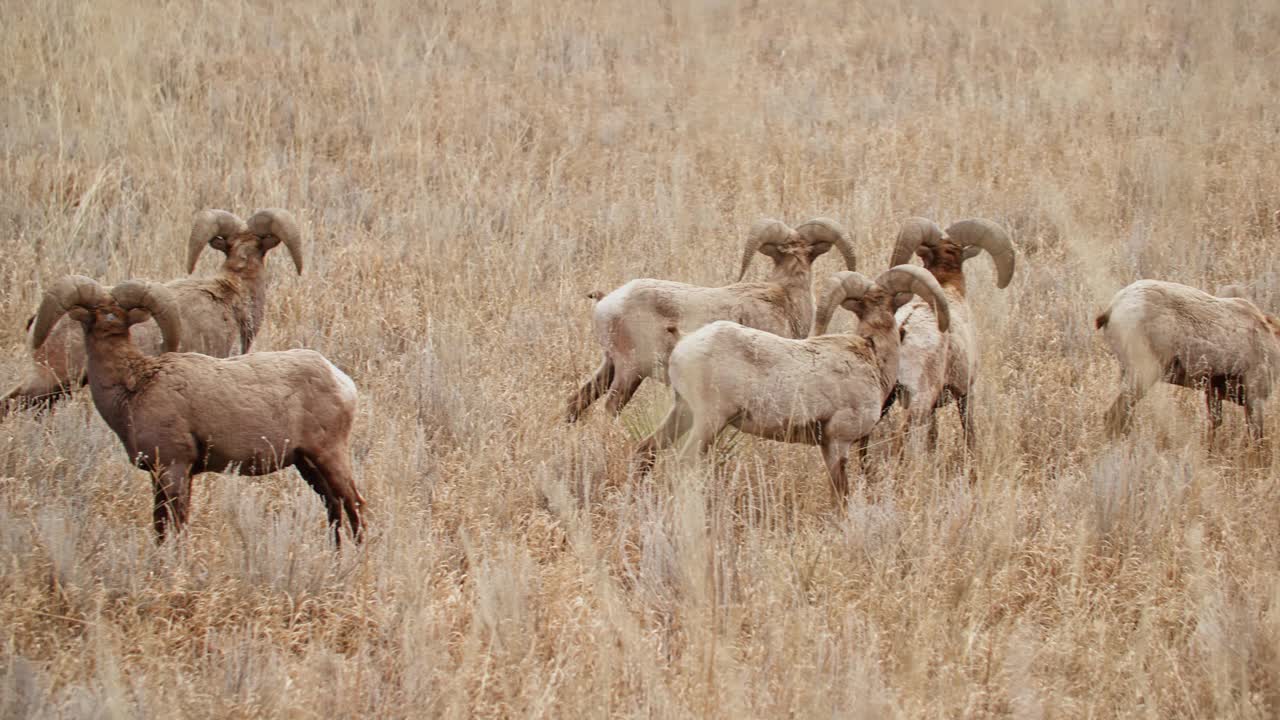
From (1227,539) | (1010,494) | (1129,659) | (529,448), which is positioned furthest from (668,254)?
(1129,659)

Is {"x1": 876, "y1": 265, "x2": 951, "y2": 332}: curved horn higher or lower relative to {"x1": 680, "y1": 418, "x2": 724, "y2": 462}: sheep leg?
higher

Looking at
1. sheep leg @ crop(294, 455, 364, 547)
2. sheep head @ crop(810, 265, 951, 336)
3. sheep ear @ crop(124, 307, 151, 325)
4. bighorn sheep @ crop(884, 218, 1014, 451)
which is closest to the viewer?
sheep ear @ crop(124, 307, 151, 325)

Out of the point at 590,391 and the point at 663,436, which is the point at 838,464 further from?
the point at 590,391

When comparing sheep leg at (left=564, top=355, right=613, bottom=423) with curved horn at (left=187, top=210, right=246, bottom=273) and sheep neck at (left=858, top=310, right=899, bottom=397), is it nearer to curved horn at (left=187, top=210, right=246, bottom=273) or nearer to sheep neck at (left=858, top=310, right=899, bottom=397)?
sheep neck at (left=858, top=310, right=899, bottom=397)

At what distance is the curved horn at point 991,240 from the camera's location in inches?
257

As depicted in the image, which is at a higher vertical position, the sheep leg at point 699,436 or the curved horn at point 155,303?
the curved horn at point 155,303

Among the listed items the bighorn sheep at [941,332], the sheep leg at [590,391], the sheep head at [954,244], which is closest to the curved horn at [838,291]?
the bighorn sheep at [941,332]

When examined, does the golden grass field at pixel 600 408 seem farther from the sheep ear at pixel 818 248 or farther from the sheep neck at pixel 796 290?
the sheep ear at pixel 818 248

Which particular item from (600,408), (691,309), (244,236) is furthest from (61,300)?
(691,309)

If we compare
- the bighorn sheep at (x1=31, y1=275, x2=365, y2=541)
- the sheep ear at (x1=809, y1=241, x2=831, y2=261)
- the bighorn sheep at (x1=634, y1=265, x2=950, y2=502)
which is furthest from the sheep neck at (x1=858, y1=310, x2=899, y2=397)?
the bighorn sheep at (x1=31, y1=275, x2=365, y2=541)

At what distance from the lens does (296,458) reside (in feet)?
16.8

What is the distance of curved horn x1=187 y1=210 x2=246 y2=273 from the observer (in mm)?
6445

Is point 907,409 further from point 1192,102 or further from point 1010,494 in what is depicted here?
point 1192,102

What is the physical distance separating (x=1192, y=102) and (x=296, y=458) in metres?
11.9
